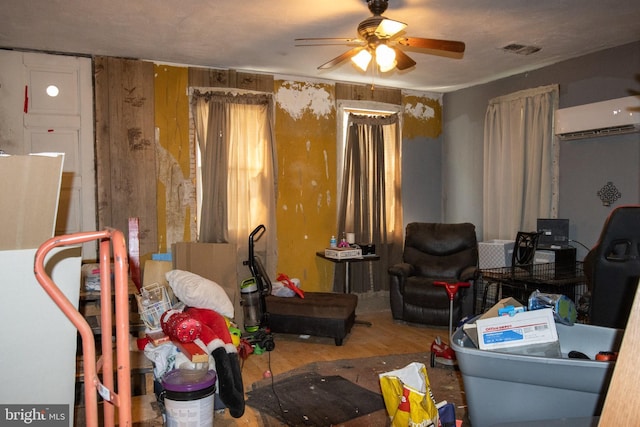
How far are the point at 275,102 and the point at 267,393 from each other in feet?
9.87

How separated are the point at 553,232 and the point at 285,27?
9.82 feet

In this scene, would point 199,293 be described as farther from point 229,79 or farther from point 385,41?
point 229,79

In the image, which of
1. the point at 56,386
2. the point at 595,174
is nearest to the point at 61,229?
the point at 56,386

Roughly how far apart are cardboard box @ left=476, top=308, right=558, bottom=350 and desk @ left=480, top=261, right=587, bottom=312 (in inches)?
84.5

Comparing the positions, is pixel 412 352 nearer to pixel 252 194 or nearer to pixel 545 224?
pixel 545 224

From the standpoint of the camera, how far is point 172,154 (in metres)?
4.48

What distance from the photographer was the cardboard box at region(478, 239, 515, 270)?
4.53 metres

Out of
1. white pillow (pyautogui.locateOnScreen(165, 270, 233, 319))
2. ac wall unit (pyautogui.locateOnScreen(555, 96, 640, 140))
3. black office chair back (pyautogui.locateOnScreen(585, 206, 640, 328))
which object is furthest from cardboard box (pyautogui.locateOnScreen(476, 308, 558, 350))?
ac wall unit (pyautogui.locateOnScreen(555, 96, 640, 140))

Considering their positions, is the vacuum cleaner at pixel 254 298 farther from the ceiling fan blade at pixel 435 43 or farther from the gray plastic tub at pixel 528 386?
the gray plastic tub at pixel 528 386

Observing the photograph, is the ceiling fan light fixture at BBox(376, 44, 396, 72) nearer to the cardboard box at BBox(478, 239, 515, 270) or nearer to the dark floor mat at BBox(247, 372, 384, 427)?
the dark floor mat at BBox(247, 372, 384, 427)

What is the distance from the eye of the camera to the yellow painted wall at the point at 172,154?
4.43 metres

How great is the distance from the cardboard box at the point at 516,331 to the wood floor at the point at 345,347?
7.63 ft

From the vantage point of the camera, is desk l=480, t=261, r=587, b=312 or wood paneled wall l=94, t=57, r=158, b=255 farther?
wood paneled wall l=94, t=57, r=158, b=255

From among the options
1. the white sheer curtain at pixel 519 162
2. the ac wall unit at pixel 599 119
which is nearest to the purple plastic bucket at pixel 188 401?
the white sheer curtain at pixel 519 162
